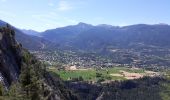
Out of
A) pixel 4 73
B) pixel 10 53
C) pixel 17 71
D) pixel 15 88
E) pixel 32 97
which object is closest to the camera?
pixel 15 88

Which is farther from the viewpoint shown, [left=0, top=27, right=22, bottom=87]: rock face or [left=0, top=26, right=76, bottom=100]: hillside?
[left=0, top=27, right=22, bottom=87]: rock face

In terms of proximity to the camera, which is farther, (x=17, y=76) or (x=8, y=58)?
(x=8, y=58)

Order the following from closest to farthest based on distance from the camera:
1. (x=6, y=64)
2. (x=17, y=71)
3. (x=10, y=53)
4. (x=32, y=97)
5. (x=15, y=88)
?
(x=15, y=88), (x=32, y=97), (x=6, y=64), (x=17, y=71), (x=10, y=53)

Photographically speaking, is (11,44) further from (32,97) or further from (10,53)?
(32,97)

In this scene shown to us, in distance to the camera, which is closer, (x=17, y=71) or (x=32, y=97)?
(x=32, y=97)

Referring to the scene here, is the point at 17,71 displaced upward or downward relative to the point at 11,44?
downward

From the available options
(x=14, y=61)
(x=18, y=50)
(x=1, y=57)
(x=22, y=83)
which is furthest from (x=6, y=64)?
(x=22, y=83)

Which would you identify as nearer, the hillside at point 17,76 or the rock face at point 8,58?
the hillside at point 17,76

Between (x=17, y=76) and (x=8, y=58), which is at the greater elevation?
(x=8, y=58)
